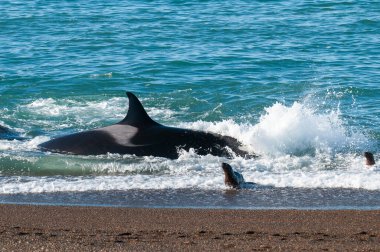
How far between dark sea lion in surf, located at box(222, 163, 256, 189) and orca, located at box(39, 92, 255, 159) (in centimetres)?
185

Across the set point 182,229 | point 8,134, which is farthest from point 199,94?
point 182,229

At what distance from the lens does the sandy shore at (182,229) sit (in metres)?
8.60

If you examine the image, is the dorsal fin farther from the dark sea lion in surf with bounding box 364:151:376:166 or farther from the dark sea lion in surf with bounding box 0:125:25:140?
the dark sea lion in surf with bounding box 364:151:376:166

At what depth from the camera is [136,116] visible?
46.4 feet

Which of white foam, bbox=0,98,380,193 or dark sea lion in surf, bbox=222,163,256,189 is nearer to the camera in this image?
dark sea lion in surf, bbox=222,163,256,189

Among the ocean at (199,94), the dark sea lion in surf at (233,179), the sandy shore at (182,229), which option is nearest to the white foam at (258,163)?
the ocean at (199,94)

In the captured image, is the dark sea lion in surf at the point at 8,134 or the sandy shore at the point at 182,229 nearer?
the sandy shore at the point at 182,229

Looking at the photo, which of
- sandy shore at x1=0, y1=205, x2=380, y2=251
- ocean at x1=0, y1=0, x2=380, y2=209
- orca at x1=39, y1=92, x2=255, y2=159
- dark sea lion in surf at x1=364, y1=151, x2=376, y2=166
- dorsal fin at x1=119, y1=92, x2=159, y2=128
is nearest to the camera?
sandy shore at x1=0, y1=205, x2=380, y2=251

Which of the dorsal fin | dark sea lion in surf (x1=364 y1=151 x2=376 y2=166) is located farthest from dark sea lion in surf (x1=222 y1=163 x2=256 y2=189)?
the dorsal fin

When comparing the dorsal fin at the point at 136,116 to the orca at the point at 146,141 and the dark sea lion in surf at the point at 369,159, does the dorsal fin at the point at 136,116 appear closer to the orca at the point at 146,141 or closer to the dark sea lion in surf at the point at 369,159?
the orca at the point at 146,141

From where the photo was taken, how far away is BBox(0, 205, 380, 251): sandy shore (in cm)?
860

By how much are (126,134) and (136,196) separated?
2773 millimetres

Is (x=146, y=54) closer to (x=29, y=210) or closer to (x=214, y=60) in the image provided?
(x=214, y=60)

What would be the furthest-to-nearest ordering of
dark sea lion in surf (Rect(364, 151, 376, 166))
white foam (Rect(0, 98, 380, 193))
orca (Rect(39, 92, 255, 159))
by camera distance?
orca (Rect(39, 92, 255, 159))
dark sea lion in surf (Rect(364, 151, 376, 166))
white foam (Rect(0, 98, 380, 193))
